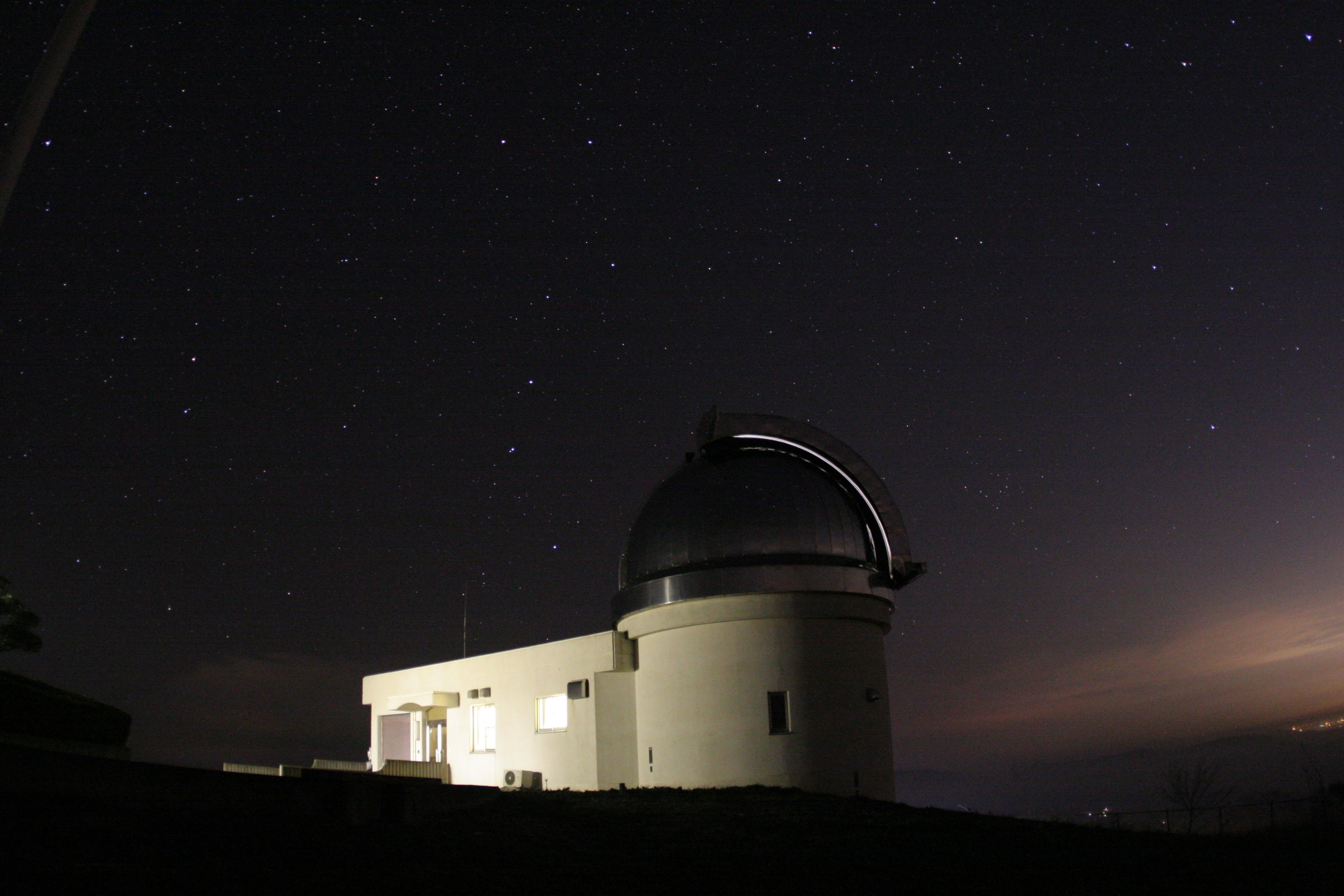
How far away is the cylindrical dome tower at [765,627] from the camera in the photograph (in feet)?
61.7

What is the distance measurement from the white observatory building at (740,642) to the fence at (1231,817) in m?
4.96

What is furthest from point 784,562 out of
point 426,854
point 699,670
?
point 426,854

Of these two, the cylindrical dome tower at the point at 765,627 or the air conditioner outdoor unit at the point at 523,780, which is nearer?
the cylindrical dome tower at the point at 765,627

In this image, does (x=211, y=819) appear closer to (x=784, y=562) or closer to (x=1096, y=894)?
(x=1096, y=894)

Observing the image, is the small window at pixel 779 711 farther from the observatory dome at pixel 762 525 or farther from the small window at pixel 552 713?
the small window at pixel 552 713

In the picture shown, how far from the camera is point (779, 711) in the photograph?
62.0 feet

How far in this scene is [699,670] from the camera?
19.4 m

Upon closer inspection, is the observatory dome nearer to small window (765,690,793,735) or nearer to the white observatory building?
the white observatory building

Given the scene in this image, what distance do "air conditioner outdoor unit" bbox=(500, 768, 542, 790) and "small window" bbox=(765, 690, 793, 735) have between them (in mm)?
5782

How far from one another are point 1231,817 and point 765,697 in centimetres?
978

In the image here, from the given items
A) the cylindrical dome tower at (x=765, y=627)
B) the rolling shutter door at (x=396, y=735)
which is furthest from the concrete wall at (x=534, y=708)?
the rolling shutter door at (x=396, y=735)

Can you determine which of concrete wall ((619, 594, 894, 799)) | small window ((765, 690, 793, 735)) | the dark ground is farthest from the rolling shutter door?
the dark ground

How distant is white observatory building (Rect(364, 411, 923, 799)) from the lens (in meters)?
18.9

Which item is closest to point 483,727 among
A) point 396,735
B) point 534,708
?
point 534,708
